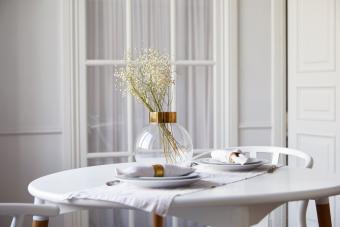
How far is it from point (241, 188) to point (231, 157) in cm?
48

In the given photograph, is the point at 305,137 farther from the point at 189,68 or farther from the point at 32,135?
the point at 32,135

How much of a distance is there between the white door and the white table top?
53.1 inches

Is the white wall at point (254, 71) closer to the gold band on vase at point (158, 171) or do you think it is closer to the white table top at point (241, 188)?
the white table top at point (241, 188)

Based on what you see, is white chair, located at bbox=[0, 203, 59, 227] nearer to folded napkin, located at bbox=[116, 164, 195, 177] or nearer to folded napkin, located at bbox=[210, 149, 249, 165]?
folded napkin, located at bbox=[116, 164, 195, 177]

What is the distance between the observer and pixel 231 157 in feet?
7.84

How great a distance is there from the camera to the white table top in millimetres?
1766

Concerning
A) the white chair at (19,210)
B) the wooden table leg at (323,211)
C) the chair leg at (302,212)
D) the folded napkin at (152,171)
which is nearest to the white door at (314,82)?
the chair leg at (302,212)

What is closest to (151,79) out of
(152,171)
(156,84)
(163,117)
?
(156,84)

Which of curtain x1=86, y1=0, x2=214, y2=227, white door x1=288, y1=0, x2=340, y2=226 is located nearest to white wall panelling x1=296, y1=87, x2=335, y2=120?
white door x1=288, y1=0, x2=340, y2=226

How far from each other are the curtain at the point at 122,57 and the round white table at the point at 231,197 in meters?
1.69

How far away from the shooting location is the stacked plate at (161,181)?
190cm

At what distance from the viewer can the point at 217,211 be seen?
180cm

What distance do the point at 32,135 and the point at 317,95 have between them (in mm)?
1828

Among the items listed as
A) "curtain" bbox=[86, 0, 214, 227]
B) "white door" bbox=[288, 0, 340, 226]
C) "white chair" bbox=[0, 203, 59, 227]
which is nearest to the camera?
"white chair" bbox=[0, 203, 59, 227]
